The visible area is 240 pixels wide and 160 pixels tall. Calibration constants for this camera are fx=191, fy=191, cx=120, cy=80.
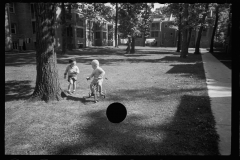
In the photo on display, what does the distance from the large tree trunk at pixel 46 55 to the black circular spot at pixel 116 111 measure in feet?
10.9

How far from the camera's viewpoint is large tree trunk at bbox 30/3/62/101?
557 cm

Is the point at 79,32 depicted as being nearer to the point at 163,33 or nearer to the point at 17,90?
the point at 163,33

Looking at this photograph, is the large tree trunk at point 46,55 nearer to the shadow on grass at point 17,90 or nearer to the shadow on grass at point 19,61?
the shadow on grass at point 17,90

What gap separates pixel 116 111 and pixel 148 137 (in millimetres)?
969

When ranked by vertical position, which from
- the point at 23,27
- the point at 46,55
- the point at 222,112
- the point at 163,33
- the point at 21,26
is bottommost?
the point at 222,112

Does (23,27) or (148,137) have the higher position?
(23,27)

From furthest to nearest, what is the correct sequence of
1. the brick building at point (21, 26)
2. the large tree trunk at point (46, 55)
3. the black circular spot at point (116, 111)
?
the brick building at point (21, 26) < the large tree trunk at point (46, 55) < the black circular spot at point (116, 111)

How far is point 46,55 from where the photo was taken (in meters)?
5.71

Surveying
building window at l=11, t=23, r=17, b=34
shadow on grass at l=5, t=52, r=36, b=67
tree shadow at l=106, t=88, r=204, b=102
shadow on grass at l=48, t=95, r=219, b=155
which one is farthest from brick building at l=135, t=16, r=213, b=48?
shadow on grass at l=48, t=95, r=219, b=155

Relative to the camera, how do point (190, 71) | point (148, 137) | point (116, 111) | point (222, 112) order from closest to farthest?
point (116, 111)
point (148, 137)
point (222, 112)
point (190, 71)

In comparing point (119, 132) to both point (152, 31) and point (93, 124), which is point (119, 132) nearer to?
point (93, 124)

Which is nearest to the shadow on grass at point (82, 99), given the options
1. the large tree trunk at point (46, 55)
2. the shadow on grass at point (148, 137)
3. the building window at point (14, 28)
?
the large tree trunk at point (46, 55)

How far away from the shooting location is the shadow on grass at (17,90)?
6.63 meters

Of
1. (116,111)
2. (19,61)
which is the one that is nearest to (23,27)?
(19,61)
